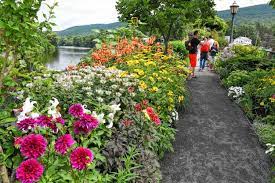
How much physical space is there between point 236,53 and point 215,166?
10.8 meters

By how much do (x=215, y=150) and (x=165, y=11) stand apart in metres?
8.20

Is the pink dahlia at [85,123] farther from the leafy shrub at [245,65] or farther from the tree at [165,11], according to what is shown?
the tree at [165,11]

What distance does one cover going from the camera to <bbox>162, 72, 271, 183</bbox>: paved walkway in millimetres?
5121

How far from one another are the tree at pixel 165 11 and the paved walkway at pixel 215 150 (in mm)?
Result: 5122

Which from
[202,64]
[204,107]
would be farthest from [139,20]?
[204,107]

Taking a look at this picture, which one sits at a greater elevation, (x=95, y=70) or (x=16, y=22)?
(x=16, y=22)

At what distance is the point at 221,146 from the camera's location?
626cm

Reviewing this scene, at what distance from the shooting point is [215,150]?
19.9ft

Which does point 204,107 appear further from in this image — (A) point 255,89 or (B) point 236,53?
(B) point 236,53

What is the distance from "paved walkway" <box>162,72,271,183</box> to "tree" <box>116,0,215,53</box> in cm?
512

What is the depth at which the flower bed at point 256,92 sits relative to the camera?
695 centimetres

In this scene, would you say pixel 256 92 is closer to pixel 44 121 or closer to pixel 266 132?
pixel 266 132

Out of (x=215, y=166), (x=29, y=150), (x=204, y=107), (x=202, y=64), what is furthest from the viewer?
(x=202, y=64)

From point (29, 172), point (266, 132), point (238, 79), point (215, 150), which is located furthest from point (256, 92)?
point (29, 172)
